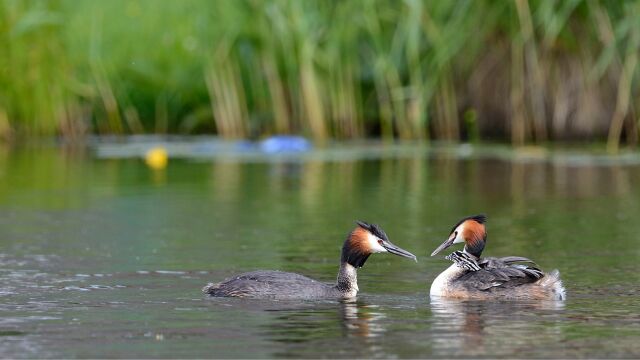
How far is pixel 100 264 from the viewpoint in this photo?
1166 cm

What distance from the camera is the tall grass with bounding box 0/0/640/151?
22.5 metres

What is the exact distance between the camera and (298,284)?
385 inches

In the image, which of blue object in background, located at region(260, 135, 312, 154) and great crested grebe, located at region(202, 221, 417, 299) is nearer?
great crested grebe, located at region(202, 221, 417, 299)

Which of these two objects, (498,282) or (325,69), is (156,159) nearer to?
(325,69)

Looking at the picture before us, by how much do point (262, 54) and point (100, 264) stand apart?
13322 millimetres

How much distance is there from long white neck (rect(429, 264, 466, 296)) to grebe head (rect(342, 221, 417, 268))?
0.33 metres

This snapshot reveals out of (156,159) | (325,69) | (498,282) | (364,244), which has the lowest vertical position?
(498,282)

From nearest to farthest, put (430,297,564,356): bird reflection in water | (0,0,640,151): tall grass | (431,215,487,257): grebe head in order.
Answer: (430,297,564,356): bird reflection in water, (431,215,487,257): grebe head, (0,0,640,151): tall grass

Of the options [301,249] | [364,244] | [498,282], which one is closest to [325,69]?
[301,249]

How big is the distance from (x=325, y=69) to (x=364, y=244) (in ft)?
45.6

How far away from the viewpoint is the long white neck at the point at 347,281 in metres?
9.94

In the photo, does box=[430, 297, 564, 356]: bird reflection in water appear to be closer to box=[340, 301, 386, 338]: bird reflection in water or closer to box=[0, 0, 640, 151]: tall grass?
box=[340, 301, 386, 338]: bird reflection in water

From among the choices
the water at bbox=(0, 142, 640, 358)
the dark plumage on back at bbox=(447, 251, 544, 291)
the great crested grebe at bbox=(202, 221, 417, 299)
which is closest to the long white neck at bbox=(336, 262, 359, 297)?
the great crested grebe at bbox=(202, 221, 417, 299)

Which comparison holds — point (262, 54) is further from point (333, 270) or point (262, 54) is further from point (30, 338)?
point (30, 338)
